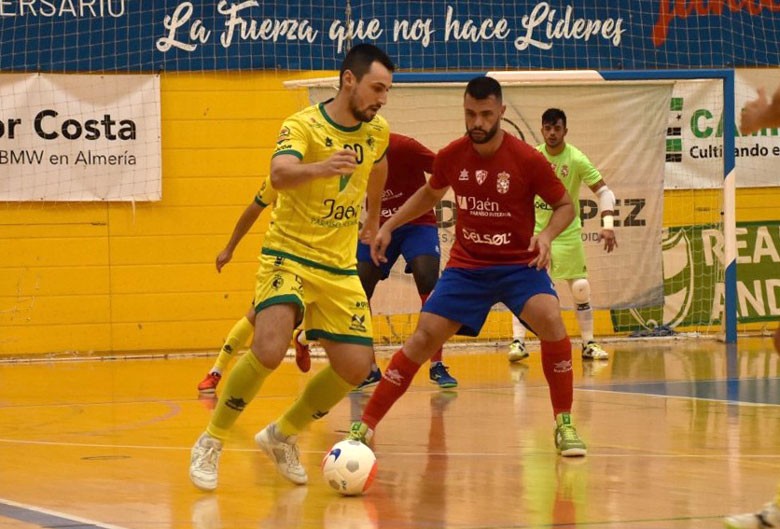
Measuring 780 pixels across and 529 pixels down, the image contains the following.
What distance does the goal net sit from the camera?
14896mm

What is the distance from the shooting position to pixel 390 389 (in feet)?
25.5

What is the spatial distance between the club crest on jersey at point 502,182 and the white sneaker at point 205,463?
221 centimetres

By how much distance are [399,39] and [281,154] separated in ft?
31.0

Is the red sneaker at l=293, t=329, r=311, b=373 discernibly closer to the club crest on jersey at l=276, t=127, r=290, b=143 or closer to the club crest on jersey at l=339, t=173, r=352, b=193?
the club crest on jersey at l=339, t=173, r=352, b=193

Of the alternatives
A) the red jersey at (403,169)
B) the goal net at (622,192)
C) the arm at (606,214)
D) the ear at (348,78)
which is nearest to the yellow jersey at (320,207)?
the ear at (348,78)

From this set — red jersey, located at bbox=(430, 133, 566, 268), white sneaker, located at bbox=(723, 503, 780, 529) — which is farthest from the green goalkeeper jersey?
white sneaker, located at bbox=(723, 503, 780, 529)

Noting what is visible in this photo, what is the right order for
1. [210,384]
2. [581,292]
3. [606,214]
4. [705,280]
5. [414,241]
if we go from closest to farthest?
1. [414,241]
2. [210,384]
3. [606,214]
4. [581,292]
5. [705,280]

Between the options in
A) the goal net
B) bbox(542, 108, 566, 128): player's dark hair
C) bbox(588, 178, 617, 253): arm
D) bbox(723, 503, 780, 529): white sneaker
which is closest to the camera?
bbox(723, 503, 780, 529): white sneaker

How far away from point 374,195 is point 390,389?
105cm

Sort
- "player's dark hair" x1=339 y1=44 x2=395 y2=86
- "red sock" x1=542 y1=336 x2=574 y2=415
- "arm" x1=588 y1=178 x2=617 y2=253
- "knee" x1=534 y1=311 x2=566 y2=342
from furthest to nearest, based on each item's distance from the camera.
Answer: "arm" x1=588 y1=178 x2=617 y2=253 < "red sock" x1=542 y1=336 x2=574 y2=415 < "knee" x1=534 y1=311 x2=566 y2=342 < "player's dark hair" x1=339 y1=44 x2=395 y2=86

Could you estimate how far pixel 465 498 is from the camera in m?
6.55

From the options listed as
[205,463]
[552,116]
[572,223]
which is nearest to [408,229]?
[552,116]

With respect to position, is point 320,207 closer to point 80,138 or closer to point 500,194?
point 500,194

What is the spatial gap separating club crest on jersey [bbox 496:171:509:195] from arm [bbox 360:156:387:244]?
65cm
